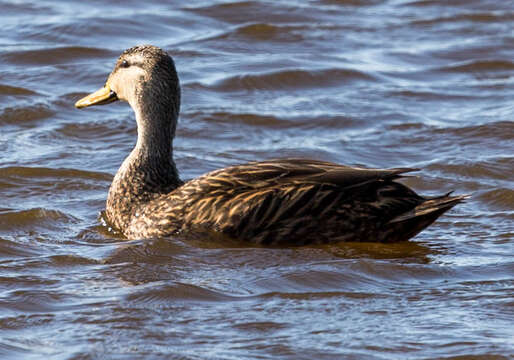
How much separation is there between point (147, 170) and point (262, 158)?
223cm

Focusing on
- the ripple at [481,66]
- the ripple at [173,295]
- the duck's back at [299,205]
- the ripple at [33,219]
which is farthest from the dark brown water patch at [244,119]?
the ripple at [173,295]

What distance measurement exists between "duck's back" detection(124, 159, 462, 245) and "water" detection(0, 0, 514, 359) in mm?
143

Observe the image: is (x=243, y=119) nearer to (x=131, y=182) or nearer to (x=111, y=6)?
(x=131, y=182)

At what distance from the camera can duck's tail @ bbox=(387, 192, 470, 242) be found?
27.2ft

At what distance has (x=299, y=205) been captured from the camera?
326 inches

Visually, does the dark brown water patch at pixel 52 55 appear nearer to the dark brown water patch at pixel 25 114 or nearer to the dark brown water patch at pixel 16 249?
the dark brown water patch at pixel 25 114

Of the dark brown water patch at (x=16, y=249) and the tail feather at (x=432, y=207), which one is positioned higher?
the tail feather at (x=432, y=207)

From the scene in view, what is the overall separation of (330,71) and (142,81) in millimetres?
4976

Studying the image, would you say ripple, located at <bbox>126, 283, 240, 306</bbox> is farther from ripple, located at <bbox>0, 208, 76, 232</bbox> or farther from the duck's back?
ripple, located at <bbox>0, 208, 76, 232</bbox>

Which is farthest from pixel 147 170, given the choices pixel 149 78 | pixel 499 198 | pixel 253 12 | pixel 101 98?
pixel 253 12

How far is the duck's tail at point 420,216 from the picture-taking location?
27.2 feet

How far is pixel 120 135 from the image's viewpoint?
11.7 m

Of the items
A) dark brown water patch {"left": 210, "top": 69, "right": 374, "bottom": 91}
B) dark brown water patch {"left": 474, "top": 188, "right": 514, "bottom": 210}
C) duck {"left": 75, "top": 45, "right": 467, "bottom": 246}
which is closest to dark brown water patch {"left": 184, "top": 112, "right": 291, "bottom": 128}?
dark brown water patch {"left": 210, "top": 69, "right": 374, "bottom": 91}

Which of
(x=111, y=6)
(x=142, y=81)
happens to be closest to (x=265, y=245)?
(x=142, y=81)
